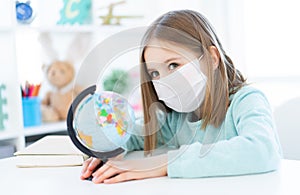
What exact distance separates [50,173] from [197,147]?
1.04ft

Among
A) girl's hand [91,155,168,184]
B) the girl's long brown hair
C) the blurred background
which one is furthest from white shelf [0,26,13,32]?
girl's hand [91,155,168,184]

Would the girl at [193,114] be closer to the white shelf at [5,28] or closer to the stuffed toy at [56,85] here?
the white shelf at [5,28]

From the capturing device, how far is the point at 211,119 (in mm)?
1014

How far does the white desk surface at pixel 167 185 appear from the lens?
727 millimetres

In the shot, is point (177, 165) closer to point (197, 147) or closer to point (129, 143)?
point (197, 147)

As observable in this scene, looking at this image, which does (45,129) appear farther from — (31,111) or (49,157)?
(49,157)

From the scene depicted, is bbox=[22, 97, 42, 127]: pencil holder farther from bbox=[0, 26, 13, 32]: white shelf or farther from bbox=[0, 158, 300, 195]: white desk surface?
bbox=[0, 158, 300, 195]: white desk surface

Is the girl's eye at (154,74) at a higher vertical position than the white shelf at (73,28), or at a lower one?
higher

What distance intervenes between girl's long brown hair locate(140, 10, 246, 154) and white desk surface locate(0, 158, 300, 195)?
0.16 meters

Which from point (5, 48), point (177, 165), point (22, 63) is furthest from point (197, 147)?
point (22, 63)

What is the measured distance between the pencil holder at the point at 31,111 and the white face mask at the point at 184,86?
114 centimetres

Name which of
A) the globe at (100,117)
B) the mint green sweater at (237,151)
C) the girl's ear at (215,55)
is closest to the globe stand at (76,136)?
the globe at (100,117)

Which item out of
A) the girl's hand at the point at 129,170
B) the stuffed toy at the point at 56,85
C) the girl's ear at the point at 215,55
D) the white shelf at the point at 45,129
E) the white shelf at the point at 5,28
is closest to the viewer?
the girl's hand at the point at 129,170

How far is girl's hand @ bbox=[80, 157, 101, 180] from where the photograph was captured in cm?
87
